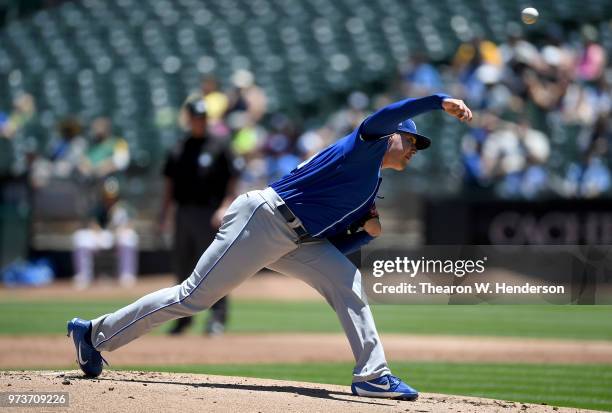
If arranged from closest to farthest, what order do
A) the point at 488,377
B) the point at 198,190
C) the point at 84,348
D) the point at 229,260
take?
the point at 229,260, the point at 84,348, the point at 488,377, the point at 198,190

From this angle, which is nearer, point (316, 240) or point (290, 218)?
point (290, 218)

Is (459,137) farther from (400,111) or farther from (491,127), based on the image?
(400,111)

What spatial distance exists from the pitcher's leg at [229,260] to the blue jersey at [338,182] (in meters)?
0.15

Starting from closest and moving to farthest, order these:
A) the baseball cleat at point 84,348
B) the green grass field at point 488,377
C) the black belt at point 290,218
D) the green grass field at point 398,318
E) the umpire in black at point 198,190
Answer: the black belt at point 290,218 → the baseball cleat at point 84,348 → the green grass field at point 488,377 → the umpire in black at point 198,190 → the green grass field at point 398,318

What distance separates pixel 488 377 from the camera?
8.40 metres

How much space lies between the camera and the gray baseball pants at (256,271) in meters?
5.95

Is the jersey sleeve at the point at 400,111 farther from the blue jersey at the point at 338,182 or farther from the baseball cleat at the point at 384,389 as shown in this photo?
the baseball cleat at the point at 384,389

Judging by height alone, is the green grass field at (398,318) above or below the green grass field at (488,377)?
below

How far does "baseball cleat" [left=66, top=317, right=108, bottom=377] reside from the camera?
6320 mm

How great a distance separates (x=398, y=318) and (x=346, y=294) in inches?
307

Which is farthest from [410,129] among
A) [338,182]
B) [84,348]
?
[84,348]

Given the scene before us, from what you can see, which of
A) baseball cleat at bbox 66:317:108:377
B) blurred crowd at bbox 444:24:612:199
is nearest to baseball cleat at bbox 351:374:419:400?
baseball cleat at bbox 66:317:108:377

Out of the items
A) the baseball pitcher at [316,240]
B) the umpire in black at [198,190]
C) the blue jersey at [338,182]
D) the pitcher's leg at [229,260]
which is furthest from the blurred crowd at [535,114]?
the pitcher's leg at [229,260]

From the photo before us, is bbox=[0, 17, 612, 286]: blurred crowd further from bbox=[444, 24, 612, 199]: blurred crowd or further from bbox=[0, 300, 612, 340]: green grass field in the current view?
bbox=[0, 300, 612, 340]: green grass field
